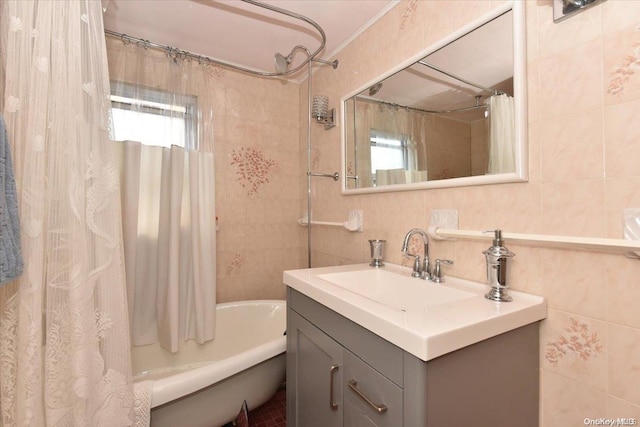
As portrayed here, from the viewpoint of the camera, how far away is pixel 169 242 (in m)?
1.53

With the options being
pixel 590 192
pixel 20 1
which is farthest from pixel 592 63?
pixel 20 1

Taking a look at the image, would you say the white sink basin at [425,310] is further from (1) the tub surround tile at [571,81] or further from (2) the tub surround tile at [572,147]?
(1) the tub surround tile at [571,81]

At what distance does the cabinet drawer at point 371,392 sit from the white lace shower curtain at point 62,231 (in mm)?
701

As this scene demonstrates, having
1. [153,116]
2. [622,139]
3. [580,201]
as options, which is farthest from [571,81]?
[153,116]

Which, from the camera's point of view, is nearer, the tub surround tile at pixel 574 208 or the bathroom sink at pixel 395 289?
the tub surround tile at pixel 574 208

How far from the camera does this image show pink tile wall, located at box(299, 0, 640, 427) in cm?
68

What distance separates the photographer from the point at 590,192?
0.74m

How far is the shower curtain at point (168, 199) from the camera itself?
4.71ft

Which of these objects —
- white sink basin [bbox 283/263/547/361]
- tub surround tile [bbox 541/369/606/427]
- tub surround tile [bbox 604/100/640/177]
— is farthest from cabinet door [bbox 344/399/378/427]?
tub surround tile [bbox 604/100/640/177]

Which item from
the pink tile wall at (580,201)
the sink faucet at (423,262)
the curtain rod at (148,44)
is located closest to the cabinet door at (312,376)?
the sink faucet at (423,262)

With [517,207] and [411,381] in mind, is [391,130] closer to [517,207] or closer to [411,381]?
[517,207]

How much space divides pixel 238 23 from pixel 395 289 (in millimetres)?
1573

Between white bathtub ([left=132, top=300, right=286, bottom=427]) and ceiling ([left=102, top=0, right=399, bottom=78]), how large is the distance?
5.23ft

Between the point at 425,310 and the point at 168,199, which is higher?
the point at 168,199
